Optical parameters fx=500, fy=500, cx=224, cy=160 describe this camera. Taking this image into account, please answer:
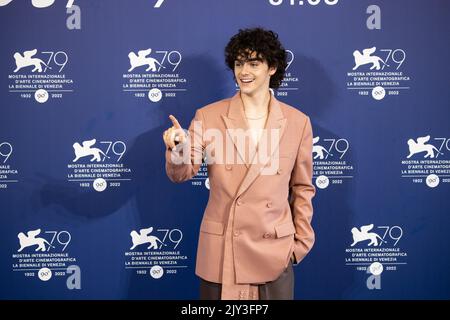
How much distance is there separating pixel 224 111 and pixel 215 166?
0.89 ft

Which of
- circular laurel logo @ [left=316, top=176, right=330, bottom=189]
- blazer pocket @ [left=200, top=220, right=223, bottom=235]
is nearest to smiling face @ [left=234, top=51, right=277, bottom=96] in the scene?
blazer pocket @ [left=200, top=220, right=223, bottom=235]

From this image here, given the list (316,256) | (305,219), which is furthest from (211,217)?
(316,256)

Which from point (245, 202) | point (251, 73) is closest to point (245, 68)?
point (251, 73)

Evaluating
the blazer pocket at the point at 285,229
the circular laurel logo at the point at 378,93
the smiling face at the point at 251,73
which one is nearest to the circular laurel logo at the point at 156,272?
the blazer pocket at the point at 285,229

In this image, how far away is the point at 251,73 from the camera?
7.63 ft

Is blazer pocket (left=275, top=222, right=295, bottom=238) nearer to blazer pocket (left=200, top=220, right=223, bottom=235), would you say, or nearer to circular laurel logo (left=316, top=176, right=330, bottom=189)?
blazer pocket (left=200, top=220, right=223, bottom=235)

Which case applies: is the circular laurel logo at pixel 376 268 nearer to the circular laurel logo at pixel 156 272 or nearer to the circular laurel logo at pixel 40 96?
the circular laurel logo at pixel 156 272

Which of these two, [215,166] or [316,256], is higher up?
[215,166]

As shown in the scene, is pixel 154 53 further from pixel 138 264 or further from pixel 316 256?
pixel 316 256

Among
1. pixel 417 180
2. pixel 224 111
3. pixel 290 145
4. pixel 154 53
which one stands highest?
pixel 154 53

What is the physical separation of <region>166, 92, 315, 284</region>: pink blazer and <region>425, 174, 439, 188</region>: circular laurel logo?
1132mm

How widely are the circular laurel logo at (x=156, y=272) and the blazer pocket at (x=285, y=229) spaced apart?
1085 mm

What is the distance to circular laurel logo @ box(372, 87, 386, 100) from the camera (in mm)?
3041

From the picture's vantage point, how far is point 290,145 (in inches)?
93.0
